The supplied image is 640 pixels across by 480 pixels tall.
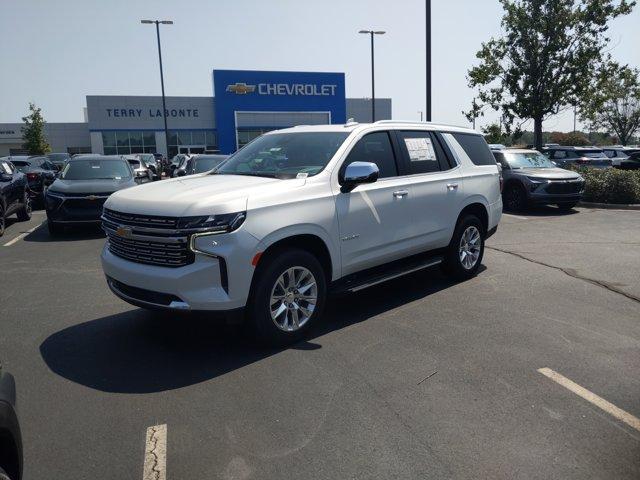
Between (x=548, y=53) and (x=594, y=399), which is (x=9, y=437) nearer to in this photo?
(x=594, y=399)

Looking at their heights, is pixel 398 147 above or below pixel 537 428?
above

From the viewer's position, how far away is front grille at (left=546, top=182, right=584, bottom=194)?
1326 centimetres

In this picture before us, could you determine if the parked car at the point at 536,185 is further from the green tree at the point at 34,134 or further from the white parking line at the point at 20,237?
the green tree at the point at 34,134

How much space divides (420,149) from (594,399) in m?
3.36

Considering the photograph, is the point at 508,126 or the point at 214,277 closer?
the point at 214,277

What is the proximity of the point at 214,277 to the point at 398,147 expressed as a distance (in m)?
2.75

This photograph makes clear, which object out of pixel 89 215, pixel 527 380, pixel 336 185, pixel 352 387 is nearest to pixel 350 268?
pixel 336 185

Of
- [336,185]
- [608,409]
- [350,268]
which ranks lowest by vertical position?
[608,409]

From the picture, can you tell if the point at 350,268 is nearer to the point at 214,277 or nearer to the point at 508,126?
the point at 214,277

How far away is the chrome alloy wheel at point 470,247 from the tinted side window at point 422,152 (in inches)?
38.6

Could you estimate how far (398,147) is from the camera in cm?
577

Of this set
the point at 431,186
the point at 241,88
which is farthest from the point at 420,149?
the point at 241,88

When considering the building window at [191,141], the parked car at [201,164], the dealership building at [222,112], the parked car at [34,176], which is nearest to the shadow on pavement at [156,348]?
the parked car at [201,164]

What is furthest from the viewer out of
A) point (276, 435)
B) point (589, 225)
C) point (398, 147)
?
point (589, 225)
